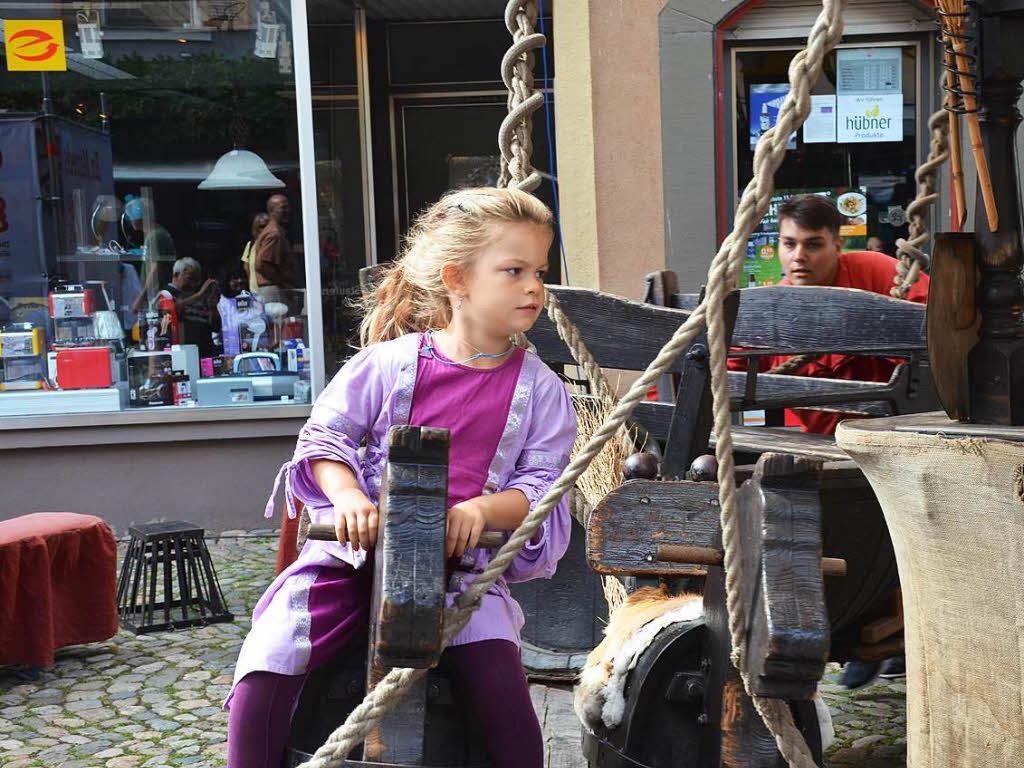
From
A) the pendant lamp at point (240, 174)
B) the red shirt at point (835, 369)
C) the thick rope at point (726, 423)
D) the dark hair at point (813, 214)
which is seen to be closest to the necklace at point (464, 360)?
the thick rope at point (726, 423)

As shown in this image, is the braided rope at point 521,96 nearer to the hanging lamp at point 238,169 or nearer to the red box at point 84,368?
the hanging lamp at point 238,169

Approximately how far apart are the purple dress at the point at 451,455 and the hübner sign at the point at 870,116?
499 centimetres

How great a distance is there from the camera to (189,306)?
24.2 feet

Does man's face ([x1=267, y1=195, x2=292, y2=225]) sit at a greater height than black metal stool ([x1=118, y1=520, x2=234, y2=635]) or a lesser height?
greater

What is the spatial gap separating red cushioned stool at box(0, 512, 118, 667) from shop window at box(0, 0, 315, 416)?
2.22 meters

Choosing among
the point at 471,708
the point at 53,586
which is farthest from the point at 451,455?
the point at 53,586

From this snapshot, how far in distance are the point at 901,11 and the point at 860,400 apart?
3890 millimetres

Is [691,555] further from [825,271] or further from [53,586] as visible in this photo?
[53,586]

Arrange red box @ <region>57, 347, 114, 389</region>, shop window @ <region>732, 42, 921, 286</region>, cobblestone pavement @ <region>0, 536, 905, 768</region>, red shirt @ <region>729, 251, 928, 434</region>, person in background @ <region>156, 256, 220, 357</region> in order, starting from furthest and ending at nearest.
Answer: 1. person in background @ <region>156, 256, 220, 357</region>
2. red box @ <region>57, 347, 114, 389</region>
3. shop window @ <region>732, 42, 921, 286</region>
4. red shirt @ <region>729, 251, 928, 434</region>
5. cobblestone pavement @ <region>0, 536, 905, 768</region>

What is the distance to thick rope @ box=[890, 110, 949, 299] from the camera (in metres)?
3.68

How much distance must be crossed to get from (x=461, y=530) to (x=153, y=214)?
20.0 ft

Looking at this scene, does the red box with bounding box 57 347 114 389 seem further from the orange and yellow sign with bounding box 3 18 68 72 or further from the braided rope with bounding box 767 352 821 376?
the braided rope with bounding box 767 352 821 376

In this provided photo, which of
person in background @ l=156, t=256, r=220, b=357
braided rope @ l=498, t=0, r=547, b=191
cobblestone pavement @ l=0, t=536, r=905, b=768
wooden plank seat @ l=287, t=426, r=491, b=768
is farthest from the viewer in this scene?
person in background @ l=156, t=256, r=220, b=357

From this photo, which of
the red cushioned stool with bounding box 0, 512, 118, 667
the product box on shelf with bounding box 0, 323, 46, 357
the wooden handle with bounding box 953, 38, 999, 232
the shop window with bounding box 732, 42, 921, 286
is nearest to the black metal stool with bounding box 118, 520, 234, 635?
the red cushioned stool with bounding box 0, 512, 118, 667
